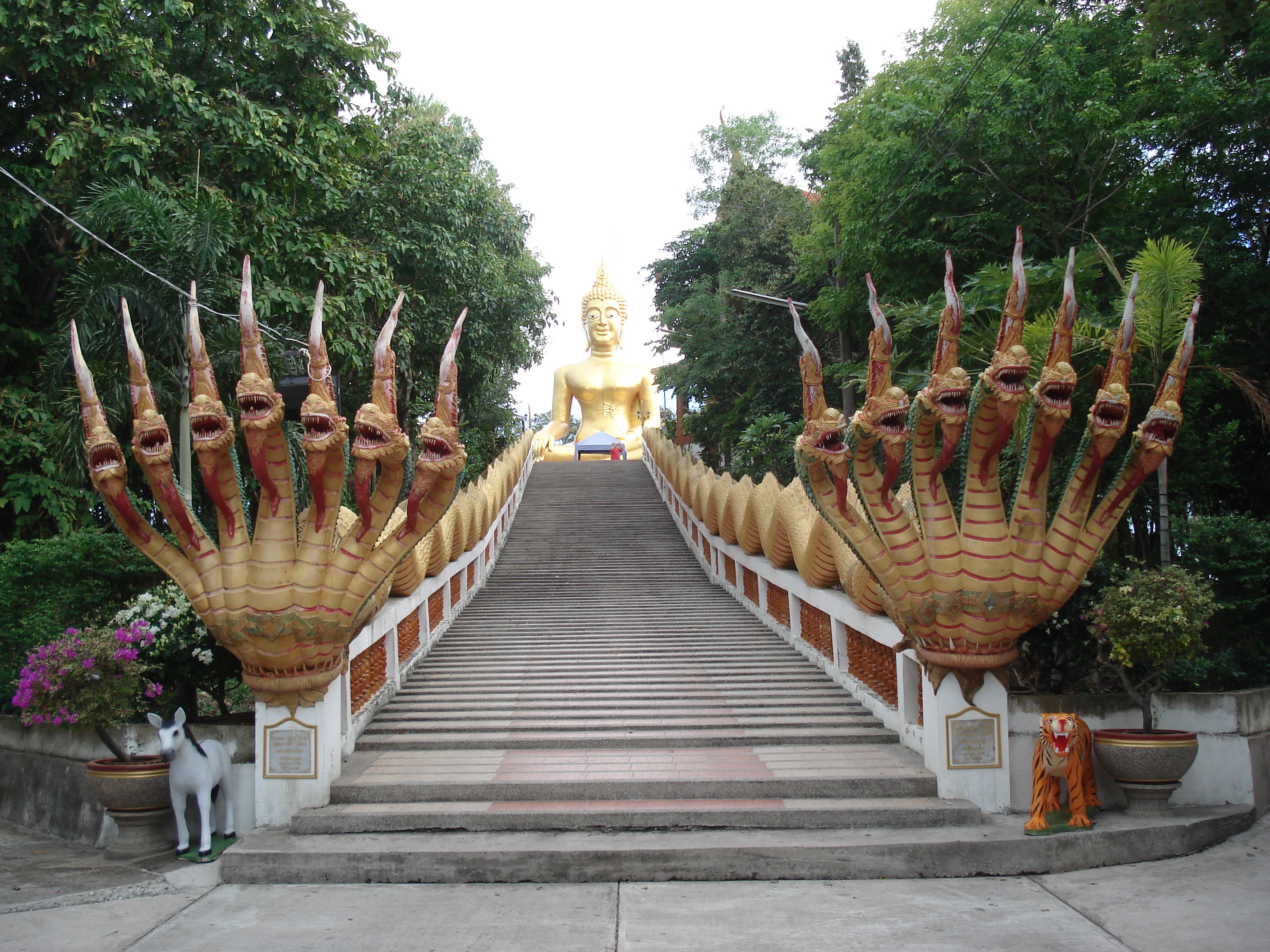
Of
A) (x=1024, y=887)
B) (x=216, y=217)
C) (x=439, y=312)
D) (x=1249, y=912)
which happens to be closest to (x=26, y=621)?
(x=216, y=217)

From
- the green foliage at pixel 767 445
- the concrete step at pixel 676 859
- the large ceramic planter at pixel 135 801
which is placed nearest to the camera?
the concrete step at pixel 676 859

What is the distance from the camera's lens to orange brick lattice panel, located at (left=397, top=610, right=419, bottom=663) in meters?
9.80

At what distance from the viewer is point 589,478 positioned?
2220 cm

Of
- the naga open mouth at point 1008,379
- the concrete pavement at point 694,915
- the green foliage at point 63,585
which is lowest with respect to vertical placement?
the concrete pavement at point 694,915

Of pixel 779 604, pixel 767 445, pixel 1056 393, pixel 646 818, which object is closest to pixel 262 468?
pixel 646 818

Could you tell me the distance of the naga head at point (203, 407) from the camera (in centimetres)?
651

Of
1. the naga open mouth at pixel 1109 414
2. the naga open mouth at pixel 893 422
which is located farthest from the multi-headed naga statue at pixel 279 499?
the naga open mouth at pixel 1109 414

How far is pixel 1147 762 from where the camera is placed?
6.72 metres

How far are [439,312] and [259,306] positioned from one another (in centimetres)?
782

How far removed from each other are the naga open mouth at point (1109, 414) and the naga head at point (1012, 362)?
1.73 feet

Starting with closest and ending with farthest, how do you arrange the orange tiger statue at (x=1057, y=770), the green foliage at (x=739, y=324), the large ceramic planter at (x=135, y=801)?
the orange tiger statue at (x=1057, y=770)
the large ceramic planter at (x=135, y=801)
the green foliage at (x=739, y=324)

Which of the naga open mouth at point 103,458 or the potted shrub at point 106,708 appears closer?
the naga open mouth at point 103,458

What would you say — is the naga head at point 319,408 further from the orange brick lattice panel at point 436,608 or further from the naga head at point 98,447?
the orange brick lattice panel at point 436,608

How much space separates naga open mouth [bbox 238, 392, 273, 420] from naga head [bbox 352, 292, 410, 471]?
594mm
